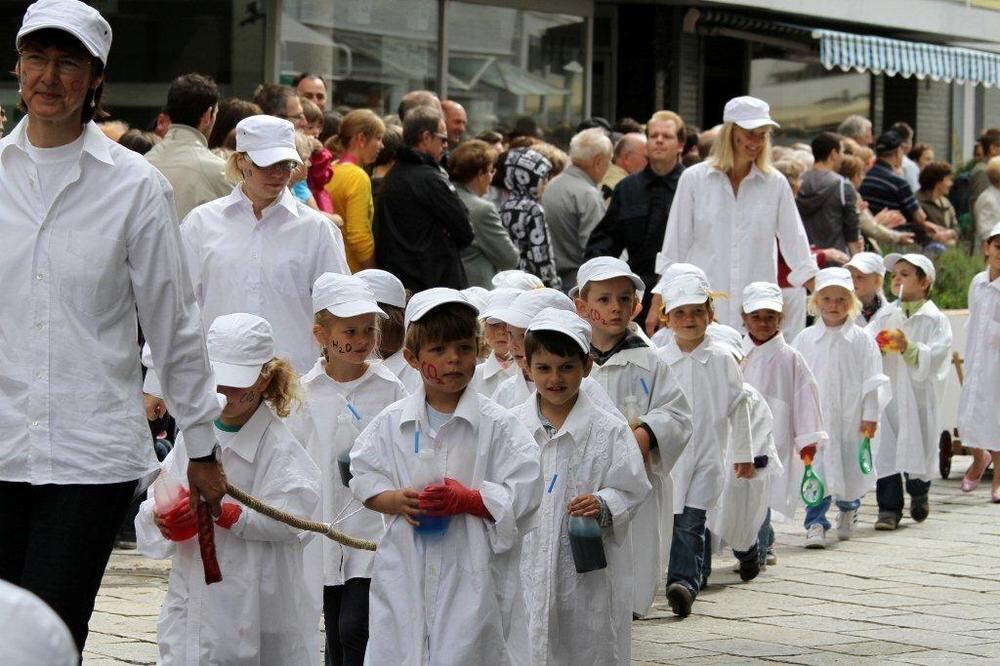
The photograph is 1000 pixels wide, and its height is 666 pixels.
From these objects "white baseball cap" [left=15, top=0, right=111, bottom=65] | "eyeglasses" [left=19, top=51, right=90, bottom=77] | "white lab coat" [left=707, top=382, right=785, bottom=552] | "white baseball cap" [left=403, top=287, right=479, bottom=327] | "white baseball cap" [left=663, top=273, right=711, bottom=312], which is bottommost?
"white lab coat" [left=707, top=382, right=785, bottom=552]

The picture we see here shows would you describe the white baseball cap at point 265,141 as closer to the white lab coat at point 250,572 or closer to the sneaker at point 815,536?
→ the white lab coat at point 250,572

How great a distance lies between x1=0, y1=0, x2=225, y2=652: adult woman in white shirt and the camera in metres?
4.63

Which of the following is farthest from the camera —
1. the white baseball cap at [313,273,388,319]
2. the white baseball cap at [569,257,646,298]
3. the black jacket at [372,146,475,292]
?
the black jacket at [372,146,475,292]

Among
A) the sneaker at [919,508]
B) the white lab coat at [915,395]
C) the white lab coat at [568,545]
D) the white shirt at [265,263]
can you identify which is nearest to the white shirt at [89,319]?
the white lab coat at [568,545]

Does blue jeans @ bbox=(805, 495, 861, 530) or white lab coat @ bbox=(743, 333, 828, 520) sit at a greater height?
white lab coat @ bbox=(743, 333, 828, 520)

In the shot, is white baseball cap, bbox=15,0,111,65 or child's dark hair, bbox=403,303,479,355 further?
child's dark hair, bbox=403,303,479,355

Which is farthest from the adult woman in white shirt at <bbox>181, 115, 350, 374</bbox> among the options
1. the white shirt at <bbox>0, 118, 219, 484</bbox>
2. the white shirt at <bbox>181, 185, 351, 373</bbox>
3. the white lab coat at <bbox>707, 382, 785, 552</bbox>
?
the white lab coat at <bbox>707, 382, 785, 552</bbox>

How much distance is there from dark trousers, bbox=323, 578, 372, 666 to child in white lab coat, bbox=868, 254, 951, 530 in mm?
5655

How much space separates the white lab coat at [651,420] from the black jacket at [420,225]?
350cm

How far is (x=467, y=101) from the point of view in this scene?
64.9 ft

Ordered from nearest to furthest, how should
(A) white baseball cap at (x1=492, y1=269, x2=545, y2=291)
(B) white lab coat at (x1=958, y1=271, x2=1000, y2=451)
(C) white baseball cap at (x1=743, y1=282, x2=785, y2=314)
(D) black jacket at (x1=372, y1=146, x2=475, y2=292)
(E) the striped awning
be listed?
1. (A) white baseball cap at (x1=492, y1=269, x2=545, y2=291)
2. (C) white baseball cap at (x1=743, y1=282, x2=785, y2=314)
3. (D) black jacket at (x1=372, y1=146, x2=475, y2=292)
4. (B) white lab coat at (x1=958, y1=271, x2=1000, y2=451)
5. (E) the striped awning

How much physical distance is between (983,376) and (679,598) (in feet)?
16.9

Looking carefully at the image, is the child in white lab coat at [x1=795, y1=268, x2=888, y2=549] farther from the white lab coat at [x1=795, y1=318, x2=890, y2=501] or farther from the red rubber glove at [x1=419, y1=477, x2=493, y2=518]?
the red rubber glove at [x1=419, y1=477, x2=493, y2=518]

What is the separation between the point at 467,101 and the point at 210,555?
14604 millimetres
